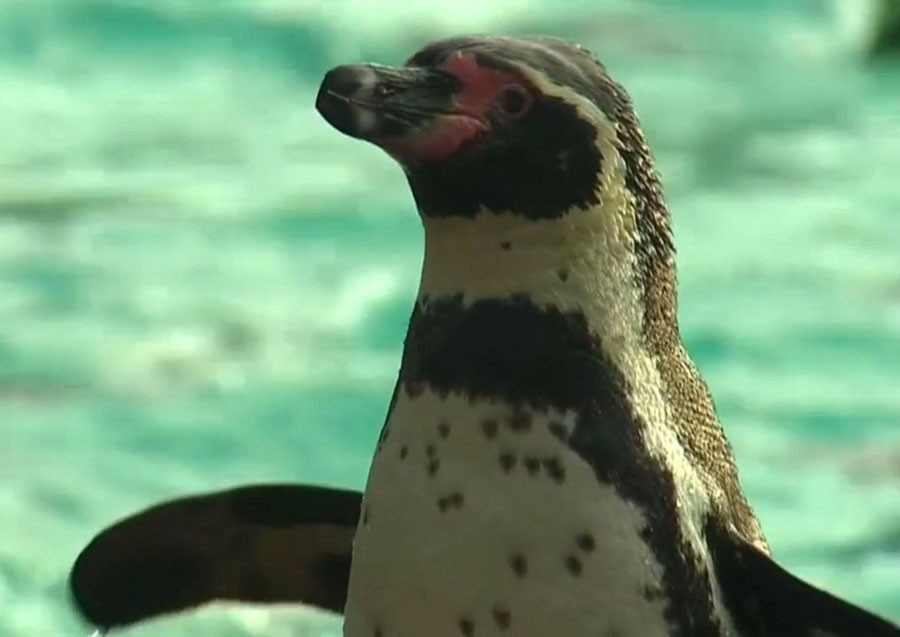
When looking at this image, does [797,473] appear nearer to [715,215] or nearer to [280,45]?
[715,215]

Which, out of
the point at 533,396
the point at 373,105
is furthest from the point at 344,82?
the point at 533,396

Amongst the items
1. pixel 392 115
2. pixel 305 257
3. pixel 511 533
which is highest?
pixel 305 257

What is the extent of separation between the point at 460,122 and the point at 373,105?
3 centimetres

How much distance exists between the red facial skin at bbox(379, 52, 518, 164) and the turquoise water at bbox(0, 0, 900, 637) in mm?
418

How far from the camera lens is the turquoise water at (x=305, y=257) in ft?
5.02

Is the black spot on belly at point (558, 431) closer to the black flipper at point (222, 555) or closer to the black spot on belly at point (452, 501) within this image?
the black spot on belly at point (452, 501)

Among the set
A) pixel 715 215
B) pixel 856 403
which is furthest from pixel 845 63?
pixel 856 403

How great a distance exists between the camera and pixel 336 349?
5.82 ft

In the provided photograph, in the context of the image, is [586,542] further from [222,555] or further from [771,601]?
[222,555]

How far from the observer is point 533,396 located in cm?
72

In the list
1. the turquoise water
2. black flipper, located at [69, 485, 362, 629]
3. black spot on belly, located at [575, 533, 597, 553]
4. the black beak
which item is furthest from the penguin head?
the turquoise water

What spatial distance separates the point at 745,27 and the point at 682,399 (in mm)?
1968

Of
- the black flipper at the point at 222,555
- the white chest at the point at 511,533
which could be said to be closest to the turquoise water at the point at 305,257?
the black flipper at the point at 222,555

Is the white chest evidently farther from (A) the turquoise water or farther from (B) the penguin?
(A) the turquoise water
